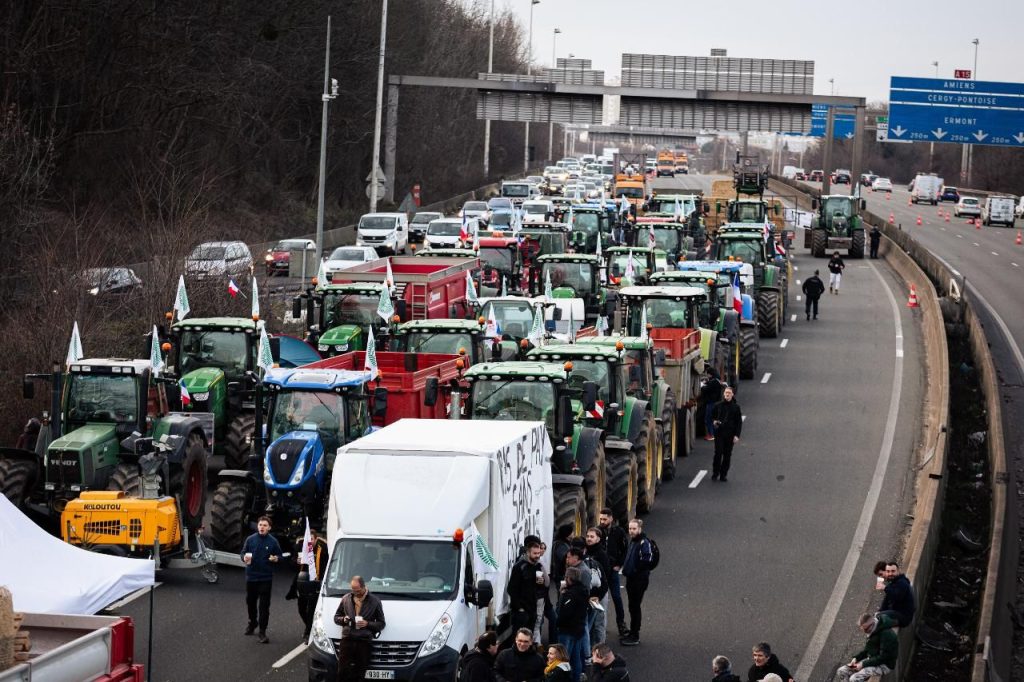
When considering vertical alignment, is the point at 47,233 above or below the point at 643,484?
above

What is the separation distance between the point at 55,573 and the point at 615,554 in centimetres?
640

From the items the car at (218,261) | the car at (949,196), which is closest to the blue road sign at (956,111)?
the car at (949,196)

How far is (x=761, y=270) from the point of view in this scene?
4325 cm

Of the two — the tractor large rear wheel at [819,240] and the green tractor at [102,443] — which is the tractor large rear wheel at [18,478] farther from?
the tractor large rear wheel at [819,240]

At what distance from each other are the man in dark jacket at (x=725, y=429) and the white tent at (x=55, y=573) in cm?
1254

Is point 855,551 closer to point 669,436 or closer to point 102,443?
point 669,436

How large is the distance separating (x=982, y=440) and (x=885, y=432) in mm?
2758

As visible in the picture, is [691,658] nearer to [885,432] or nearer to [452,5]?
[885,432]

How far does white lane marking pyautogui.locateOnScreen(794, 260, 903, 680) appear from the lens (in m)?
17.2

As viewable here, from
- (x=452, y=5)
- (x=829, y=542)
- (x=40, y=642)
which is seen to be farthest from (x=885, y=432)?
(x=452, y=5)

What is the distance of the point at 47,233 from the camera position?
113 ft

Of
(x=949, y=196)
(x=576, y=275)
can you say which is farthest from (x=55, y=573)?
(x=949, y=196)

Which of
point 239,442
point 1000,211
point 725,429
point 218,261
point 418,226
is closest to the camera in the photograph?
point 239,442

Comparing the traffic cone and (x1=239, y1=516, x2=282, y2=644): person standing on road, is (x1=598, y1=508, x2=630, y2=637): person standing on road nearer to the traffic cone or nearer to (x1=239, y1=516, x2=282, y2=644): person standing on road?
(x1=239, y1=516, x2=282, y2=644): person standing on road
